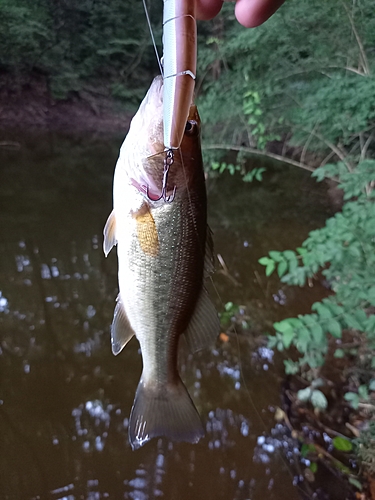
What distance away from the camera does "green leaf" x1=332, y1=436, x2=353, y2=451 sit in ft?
6.79

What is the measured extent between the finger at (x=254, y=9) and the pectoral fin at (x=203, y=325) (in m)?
0.71

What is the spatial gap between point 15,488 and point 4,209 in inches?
112

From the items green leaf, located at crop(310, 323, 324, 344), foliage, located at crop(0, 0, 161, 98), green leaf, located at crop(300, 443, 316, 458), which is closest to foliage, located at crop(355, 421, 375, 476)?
green leaf, located at crop(300, 443, 316, 458)

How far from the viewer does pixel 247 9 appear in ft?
3.18

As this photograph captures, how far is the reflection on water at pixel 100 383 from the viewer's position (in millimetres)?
1970

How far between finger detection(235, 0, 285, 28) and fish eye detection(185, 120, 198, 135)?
1.31 feet

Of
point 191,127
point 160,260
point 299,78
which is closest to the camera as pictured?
point 191,127

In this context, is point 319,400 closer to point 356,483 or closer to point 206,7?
point 356,483

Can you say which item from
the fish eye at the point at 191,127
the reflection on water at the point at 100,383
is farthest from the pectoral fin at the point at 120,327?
the reflection on water at the point at 100,383

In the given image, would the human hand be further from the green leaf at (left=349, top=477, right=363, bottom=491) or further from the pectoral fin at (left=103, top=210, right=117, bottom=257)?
the green leaf at (left=349, top=477, right=363, bottom=491)

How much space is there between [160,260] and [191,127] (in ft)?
1.03

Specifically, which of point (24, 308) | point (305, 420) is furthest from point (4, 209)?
point (305, 420)

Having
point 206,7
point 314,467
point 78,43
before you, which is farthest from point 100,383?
point 78,43

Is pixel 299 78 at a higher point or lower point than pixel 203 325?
higher
